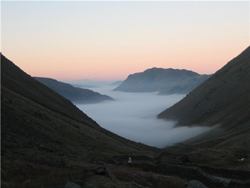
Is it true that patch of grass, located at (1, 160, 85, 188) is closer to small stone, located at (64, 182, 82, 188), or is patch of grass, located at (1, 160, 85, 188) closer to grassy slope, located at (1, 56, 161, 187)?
grassy slope, located at (1, 56, 161, 187)

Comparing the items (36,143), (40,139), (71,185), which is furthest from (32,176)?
(40,139)

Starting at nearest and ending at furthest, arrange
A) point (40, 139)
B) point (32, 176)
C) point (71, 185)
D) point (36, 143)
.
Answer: point (71, 185) → point (32, 176) → point (36, 143) → point (40, 139)

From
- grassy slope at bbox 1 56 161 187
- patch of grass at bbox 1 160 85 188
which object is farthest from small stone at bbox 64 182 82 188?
grassy slope at bbox 1 56 161 187

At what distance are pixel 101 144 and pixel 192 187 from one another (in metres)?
39.9

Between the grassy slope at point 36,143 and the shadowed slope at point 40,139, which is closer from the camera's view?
the grassy slope at point 36,143

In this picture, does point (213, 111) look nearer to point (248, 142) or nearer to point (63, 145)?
point (248, 142)

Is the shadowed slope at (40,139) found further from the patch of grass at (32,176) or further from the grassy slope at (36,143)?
the patch of grass at (32,176)

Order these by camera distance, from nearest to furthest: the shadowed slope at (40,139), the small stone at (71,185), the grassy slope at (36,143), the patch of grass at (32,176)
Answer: the small stone at (71,185) → the patch of grass at (32,176) → the grassy slope at (36,143) → the shadowed slope at (40,139)

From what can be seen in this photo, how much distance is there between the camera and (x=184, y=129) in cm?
19112

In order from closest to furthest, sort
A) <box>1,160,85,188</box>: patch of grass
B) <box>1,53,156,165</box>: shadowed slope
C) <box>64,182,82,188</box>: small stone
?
<box>64,182,82,188</box>: small stone → <box>1,160,85,188</box>: patch of grass → <box>1,53,156,165</box>: shadowed slope

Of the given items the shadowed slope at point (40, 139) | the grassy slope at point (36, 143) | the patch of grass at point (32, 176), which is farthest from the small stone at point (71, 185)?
the shadowed slope at point (40, 139)

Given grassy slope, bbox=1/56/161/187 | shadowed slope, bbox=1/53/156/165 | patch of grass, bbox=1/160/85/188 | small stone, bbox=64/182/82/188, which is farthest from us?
shadowed slope, bbox=1/53/156/165

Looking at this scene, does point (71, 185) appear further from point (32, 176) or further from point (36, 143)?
point (36, 143)

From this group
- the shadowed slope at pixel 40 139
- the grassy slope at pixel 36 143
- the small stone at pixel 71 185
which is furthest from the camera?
the shadowed slope at pixel 40 139
